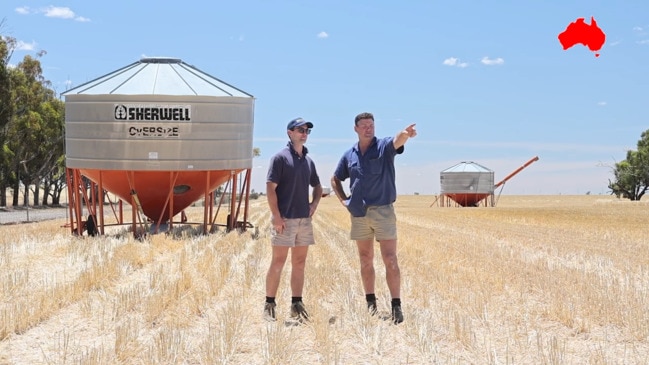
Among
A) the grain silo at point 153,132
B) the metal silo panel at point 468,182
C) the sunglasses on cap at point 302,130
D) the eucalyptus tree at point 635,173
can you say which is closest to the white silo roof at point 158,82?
the grain silo at point 153,132

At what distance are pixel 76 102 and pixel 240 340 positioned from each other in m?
15.1

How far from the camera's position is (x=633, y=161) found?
8006 centimetres

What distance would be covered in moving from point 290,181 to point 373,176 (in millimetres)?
865

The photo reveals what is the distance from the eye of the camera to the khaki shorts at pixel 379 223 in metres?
8.30

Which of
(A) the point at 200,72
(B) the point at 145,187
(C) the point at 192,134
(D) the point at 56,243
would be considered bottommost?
(D) the point at 56,243

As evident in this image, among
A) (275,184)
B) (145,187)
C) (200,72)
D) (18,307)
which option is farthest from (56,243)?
(275,184)

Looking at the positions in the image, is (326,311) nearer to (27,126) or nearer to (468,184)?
(27,126)

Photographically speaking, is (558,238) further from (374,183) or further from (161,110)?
(374,183)

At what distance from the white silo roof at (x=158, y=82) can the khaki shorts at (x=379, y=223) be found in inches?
515

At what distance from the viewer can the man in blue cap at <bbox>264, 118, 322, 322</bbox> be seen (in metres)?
8.33

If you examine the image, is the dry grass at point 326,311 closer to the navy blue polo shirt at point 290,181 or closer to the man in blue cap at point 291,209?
the man in blue cap at point 291,209

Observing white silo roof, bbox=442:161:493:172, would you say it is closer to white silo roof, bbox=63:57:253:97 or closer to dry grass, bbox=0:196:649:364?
white silo roof, bbox=63:57:253:97

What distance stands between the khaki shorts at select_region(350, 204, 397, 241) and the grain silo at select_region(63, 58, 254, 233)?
12.7m

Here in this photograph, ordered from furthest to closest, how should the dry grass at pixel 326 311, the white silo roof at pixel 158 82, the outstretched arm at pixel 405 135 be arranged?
the white silo roof at pixel 158 82 → the outstretched arm at pixel 405 135 → the dry grass at pixel 326 311
